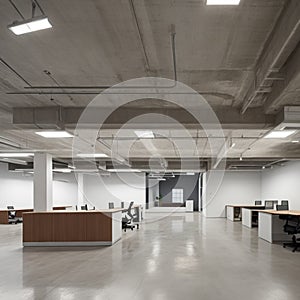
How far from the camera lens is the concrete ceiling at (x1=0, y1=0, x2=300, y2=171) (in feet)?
10.8

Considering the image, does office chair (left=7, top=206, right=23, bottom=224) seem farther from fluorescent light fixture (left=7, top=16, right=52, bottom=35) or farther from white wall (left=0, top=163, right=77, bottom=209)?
fluorescent light fixture (left=7, top=16, right=52, bottom=35)

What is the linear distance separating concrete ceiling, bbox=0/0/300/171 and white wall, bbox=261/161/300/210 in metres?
9.53

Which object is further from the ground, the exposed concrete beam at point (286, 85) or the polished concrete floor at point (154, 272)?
the exposed concrete beam at point (286, 85)

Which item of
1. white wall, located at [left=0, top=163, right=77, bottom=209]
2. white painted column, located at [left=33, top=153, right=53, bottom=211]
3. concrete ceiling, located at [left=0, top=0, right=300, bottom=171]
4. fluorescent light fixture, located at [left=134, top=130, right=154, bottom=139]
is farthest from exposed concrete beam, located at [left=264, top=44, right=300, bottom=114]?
white wall, located at [left=0, top=163, right=77, bottom=209]

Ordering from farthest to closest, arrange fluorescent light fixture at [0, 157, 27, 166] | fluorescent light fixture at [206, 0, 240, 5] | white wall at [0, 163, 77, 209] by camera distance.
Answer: white wall at [0, 163, 77, 209] → fluorescent light fixture at [0, 157, 27, 166] → fluorescent light fixture at [206, 0, 240, 5]

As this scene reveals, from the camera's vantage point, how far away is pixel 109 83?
17.7 ft

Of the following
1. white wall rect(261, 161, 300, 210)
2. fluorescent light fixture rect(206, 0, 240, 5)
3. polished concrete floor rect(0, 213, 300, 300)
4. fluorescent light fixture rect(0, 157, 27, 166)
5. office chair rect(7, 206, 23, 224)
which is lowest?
office chair rect(7, 206, 23, 224)

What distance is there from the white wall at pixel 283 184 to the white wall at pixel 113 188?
6.90 m

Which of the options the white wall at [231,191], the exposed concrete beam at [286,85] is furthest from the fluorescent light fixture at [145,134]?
the white wall at [231,191]

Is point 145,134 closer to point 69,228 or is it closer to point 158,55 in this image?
point 69,228

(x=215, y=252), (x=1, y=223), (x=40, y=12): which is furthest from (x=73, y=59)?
(x=1, y=223)

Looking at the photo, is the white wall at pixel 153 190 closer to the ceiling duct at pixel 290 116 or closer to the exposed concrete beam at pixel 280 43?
the ceiling duct at pixel 290 116

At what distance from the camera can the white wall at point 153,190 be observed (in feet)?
93.0

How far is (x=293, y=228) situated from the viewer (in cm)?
884
